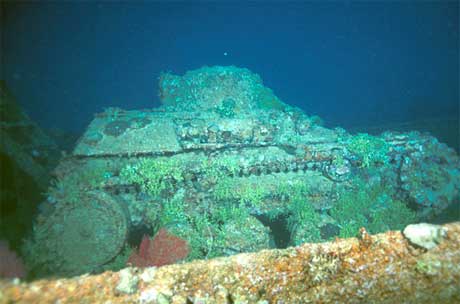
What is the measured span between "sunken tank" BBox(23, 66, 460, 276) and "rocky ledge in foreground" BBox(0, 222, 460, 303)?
11.8ft

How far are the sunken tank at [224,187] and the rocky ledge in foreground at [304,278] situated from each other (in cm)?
361

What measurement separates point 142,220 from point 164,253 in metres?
1.06

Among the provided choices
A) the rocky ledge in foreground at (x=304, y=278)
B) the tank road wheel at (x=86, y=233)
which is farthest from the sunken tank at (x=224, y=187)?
the rocky ledge in foreground at (x=304, y=278)

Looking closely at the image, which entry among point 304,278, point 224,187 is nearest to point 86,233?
point 224,187

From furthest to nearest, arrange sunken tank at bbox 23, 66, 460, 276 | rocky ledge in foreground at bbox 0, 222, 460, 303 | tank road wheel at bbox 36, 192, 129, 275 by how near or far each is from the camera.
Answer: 1. sunken tank at bbox 23, 66, 460, 276
2. tank road wheel at bbox 36, 192, 129, 275
3. rocky ledge in foreground at bbox 0, 222, 460, 303

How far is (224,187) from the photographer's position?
6.06m

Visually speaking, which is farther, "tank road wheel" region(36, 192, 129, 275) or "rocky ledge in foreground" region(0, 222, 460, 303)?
"tank road wheel" region(36, 192, 129, 275)

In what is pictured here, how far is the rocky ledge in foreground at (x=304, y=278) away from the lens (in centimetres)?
Answer: 156

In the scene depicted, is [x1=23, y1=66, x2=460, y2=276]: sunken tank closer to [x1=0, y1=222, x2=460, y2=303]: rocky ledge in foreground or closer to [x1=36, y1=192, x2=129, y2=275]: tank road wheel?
[x1=36, y1=192, x2=129, y2=275]: tank road wheel

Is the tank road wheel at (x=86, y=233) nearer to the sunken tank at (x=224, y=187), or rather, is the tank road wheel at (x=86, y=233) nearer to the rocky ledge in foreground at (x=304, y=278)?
the sunken tank at (x=224, y=187)

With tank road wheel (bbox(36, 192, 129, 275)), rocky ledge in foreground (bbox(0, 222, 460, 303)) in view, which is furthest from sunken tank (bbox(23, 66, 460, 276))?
rocky ledge in foreground (bbox(0, 222, 460, 303))

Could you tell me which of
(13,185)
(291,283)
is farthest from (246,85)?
(291,283)

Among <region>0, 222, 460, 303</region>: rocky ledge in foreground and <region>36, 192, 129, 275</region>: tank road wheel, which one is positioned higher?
<region>0, 222, 460, 303</region>: rocky ledge in foreground

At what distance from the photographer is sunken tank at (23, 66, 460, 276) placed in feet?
16.7
